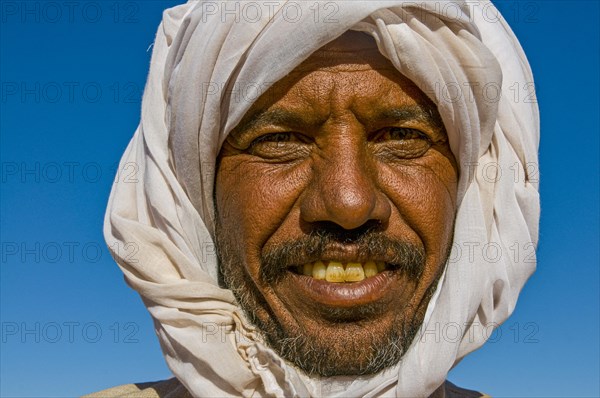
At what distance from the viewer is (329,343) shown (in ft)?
9.51

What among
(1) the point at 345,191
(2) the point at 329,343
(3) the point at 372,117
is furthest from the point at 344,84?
(2) the point at 329,343

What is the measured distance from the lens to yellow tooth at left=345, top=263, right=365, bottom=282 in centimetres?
289

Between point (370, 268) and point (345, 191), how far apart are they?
33 centimetres

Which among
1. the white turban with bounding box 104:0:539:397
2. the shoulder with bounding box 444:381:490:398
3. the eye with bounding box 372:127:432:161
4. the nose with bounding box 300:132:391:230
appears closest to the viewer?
the nose with bounding box 300:132:391:230

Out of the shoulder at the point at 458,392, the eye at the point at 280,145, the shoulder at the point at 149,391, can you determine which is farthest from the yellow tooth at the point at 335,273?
the shoulder at the point at 458,392

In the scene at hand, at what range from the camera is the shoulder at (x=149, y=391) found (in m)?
3.42

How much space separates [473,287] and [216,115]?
A: 3.70 feet

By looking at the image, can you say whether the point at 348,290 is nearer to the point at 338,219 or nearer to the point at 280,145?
the point at 338,219

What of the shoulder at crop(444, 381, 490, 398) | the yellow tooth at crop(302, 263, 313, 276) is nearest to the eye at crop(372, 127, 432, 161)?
the yellow tooth at crop(302, 263, 313, 276)

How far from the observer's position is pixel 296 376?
2846 millimetres

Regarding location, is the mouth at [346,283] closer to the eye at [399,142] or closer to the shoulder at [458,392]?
the eye at [399,142]

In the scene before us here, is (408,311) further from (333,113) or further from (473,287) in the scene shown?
(333,113)

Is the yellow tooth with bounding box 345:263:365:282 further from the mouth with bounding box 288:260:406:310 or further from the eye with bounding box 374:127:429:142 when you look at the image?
the eye with bounding box 374:127:429:142

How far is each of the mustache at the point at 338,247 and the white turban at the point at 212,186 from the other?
17 centimetres
